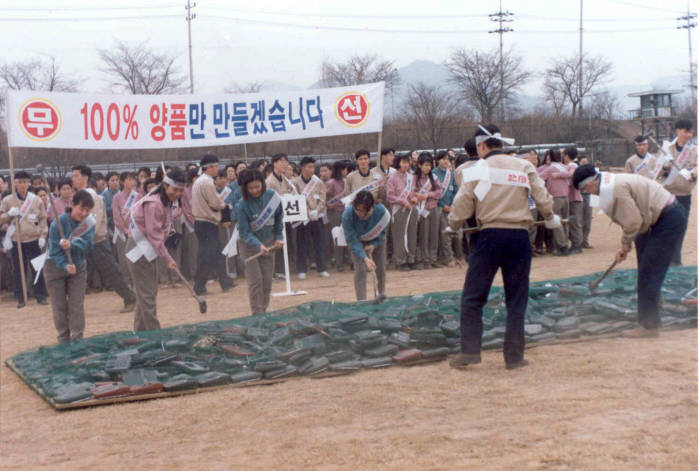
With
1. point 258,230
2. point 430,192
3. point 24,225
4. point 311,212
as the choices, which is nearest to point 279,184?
point 311,212

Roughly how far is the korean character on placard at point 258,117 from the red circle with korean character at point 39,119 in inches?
96.9

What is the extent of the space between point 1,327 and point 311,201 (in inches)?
199

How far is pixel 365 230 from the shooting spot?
8227 mm

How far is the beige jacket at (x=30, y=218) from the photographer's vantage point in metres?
10.8

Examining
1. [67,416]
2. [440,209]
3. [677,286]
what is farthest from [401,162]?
[67,416]

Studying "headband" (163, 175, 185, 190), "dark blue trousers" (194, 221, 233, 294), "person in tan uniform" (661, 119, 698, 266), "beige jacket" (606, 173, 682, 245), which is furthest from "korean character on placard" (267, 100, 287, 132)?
"beige jacket" (606, 173, 682, 245)

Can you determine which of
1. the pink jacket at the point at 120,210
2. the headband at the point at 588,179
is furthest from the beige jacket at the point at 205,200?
the headband at the point at 588,179

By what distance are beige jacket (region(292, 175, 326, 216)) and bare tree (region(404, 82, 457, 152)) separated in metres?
8.15

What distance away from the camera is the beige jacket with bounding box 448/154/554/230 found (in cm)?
567

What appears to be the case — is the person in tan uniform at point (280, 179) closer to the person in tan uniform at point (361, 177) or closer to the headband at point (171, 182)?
the person in tan uniform at point (361, 177)

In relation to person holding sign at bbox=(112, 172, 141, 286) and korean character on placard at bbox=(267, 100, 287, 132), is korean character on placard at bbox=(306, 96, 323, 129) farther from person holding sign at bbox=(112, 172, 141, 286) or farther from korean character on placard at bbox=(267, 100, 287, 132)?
person holding sign at bbox=(112, 172, 141, 286)

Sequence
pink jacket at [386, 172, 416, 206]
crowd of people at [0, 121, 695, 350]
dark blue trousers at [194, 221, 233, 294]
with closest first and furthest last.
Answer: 1. crowd of people at [0, 121, 695, 350]
2. dark blue trousers at [194, 221, 233, 294]
3. pink jacket at [386, 172, 416, 206]

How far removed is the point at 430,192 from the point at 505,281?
6.68 m

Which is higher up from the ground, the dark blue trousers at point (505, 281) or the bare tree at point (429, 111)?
the bare tree at point (429, 111)
